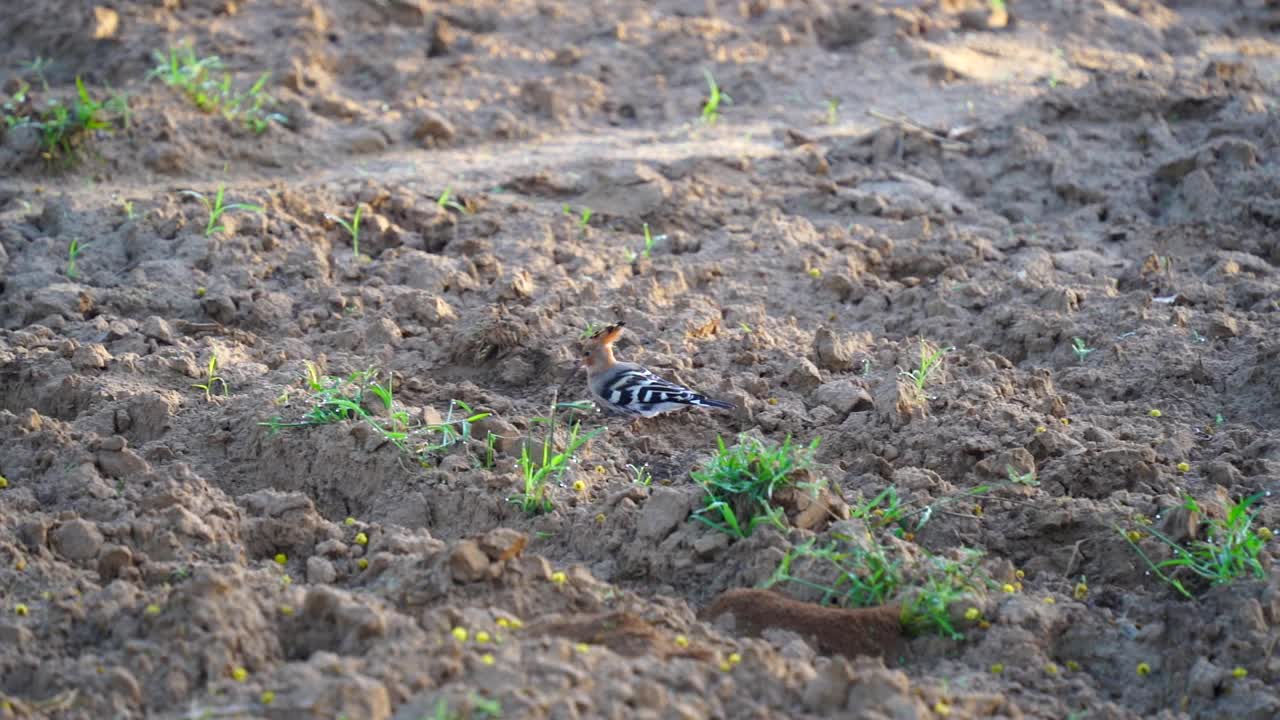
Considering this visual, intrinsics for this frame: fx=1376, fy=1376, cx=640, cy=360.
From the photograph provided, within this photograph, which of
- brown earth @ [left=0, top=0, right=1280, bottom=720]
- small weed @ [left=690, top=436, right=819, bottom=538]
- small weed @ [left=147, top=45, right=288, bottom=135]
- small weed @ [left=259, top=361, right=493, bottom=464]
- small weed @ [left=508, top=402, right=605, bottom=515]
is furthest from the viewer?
small weed @ [left=147, top=45, right=288, bottom=135]

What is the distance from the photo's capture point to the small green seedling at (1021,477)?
4855 mm

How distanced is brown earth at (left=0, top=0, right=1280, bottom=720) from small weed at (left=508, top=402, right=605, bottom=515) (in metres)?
0.07

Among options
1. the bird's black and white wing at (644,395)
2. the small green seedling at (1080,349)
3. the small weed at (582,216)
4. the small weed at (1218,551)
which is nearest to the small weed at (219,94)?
the small weed at (582,216)

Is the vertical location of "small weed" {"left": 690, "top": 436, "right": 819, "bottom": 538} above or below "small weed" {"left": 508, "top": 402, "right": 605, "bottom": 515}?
above

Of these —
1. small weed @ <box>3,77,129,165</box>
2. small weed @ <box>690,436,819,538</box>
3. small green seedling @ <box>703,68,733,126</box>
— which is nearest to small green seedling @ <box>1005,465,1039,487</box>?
small weed @ <box>690,436,819,538</box>

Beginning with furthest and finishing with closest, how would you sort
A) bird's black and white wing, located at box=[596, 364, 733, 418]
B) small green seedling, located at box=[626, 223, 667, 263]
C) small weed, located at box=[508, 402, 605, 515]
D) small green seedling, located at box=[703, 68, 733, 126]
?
small green seedling, located at box=[703, 68, 733, 126], small green seedling, located at box=[626, 223, 667, 263], bird's black and white wing, located at box=[596, 364, 733, 418], small weed, located at box=[508, 402, 605, 515]

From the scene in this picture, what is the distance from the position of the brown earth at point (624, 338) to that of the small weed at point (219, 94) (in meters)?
0.13

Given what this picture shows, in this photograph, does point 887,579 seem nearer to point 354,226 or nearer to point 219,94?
point 354,226

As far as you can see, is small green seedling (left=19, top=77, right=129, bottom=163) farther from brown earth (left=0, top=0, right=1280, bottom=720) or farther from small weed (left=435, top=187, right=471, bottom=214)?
small weed (left=435, top=187, right=471, bottom=214)

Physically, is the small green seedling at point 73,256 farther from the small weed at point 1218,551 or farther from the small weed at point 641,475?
the small weed at point 1218,551

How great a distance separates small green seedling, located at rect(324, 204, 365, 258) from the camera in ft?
21.7

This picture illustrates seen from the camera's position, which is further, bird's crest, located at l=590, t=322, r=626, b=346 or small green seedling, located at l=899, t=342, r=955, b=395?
bird's crest, located at l=590, t=322, r=626, b=346

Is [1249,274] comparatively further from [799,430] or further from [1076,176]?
[799,430]

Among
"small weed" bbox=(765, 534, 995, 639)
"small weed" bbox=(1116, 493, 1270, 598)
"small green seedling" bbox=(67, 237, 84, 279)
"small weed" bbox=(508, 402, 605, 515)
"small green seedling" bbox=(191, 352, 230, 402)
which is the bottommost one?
"small green seedling" bbox=(67, 237, 84, 279)
